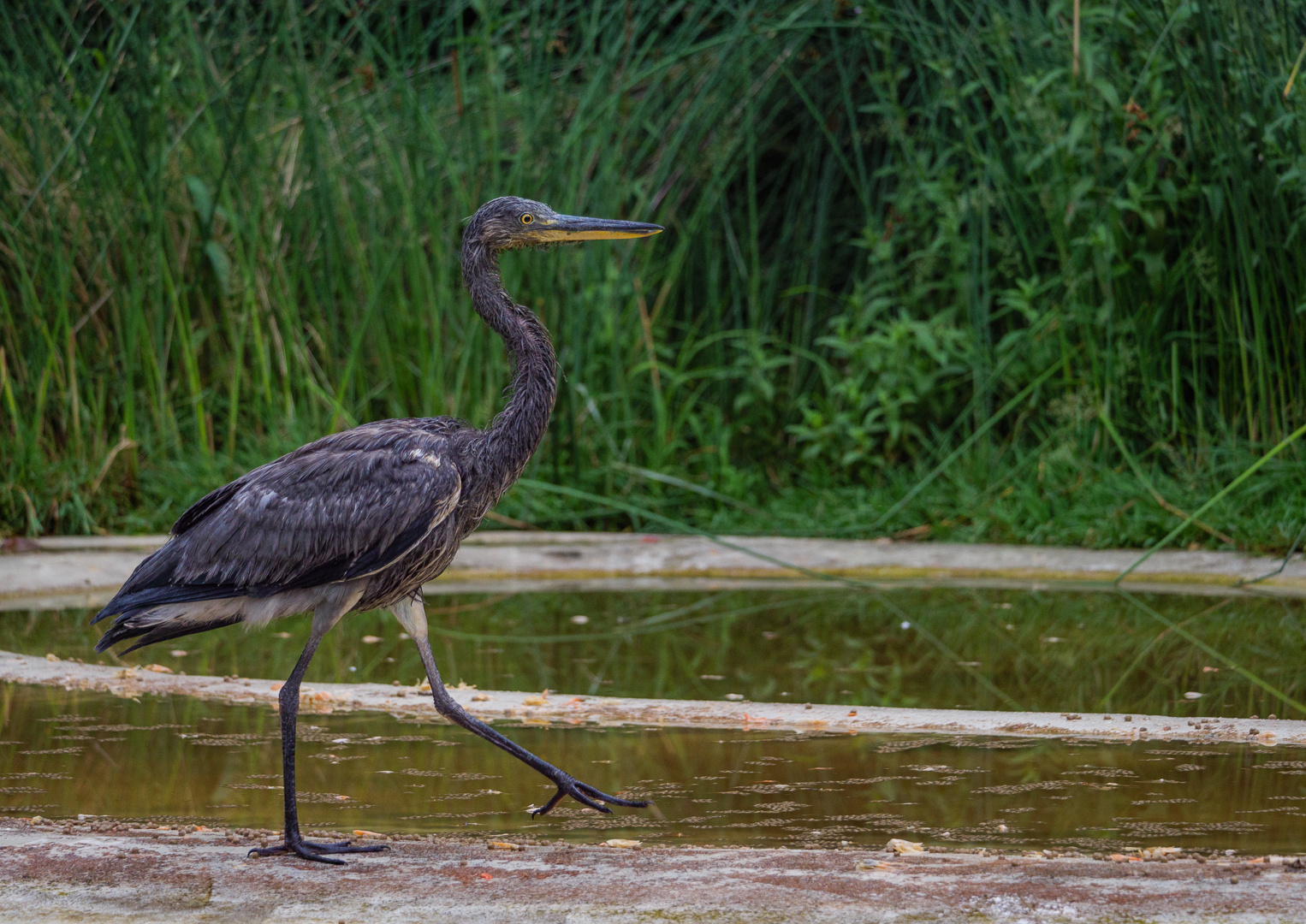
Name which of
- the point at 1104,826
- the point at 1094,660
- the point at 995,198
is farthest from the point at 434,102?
the point at 1104,826

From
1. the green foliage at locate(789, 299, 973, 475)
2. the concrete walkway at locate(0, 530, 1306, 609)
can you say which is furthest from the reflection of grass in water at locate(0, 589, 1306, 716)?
the green foliage at locate(789, 299, 973, 475)

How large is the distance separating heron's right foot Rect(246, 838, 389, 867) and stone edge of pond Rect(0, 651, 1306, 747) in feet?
3.19

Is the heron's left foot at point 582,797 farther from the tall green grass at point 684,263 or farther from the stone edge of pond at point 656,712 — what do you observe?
the tall green grass at point 684,263

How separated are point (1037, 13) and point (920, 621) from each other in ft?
9.82

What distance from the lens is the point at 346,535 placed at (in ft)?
9.86

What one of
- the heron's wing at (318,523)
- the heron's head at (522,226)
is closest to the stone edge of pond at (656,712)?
the heron's wing at (318,523)

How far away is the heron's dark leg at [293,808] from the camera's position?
2537mm

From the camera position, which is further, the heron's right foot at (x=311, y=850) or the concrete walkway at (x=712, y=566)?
the concrete walkway at (x=712, y=566)

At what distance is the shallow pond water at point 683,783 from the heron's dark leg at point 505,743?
0.04 metres

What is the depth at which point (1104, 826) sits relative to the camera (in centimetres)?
265

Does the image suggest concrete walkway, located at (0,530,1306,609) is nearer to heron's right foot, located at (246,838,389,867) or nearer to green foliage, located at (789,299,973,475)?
green foliage, located at (789,299,973,475)

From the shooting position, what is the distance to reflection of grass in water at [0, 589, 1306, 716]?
3.82 m

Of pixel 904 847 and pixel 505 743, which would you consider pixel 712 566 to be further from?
pixel 904 847

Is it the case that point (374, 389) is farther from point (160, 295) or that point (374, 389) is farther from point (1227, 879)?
point (1227, 879)
